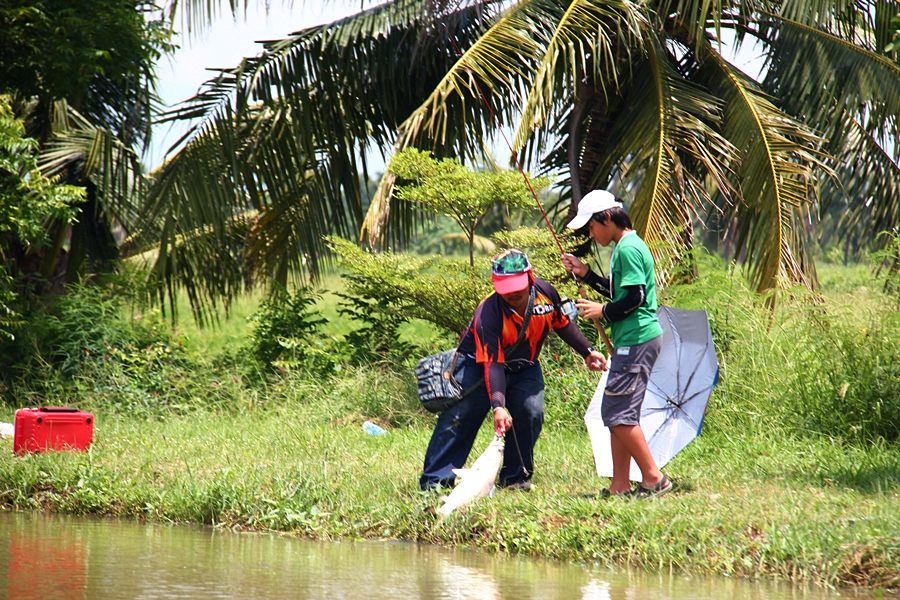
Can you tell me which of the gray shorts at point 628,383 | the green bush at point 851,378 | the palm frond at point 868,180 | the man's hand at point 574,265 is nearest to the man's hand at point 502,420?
the gray shorts at point 628,383

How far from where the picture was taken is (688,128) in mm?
10734

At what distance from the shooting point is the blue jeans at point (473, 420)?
277 inches

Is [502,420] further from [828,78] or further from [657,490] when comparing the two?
[828,78]

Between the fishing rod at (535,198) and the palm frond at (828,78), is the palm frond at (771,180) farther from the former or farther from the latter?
the fishing rod at (535,198)

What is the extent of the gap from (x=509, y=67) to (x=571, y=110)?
6.28 ft

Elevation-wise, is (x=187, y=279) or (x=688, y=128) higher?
(x=688, y=128)

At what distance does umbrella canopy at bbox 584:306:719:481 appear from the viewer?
7.14 meters

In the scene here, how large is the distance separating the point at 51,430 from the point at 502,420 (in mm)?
3986

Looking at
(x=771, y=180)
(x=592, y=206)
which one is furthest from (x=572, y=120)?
(x=592, y=206)

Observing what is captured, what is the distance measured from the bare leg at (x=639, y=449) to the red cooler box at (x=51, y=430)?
4345mm

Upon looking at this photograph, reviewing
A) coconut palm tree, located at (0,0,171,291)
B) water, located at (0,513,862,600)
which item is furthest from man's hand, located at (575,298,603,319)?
coconut palm tree, located at (0,0,171,291)

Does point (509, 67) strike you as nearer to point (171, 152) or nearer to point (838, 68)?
point (838, 68)

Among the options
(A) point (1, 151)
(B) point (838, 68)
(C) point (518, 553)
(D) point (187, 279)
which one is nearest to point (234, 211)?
(D) point (187, 279)

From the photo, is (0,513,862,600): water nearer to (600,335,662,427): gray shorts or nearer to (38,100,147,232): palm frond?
(600,335,662,427): gray shorts
